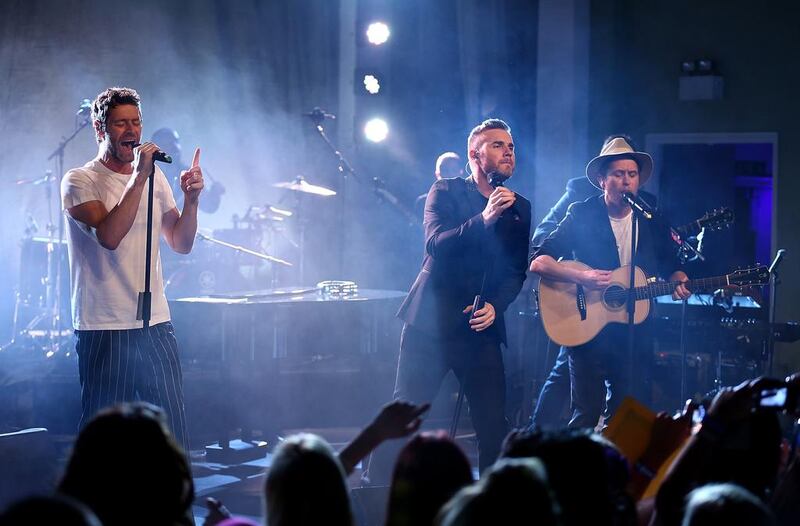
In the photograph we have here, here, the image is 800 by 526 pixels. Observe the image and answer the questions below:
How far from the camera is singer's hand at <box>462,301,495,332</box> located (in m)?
4.84

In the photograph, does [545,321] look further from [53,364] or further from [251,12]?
[251,12]

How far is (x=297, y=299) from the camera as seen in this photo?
7.34 metres

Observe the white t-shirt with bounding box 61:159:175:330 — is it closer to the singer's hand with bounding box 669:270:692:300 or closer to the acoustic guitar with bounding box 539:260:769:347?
the acoustic guitar with bounding box 539:260:769:347

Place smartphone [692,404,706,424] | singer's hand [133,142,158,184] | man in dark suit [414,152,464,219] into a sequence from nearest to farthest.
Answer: smartphone [692,404,706,424]
singer's hand [133,142,158,184]
man in dark suit [414,152,464,219]

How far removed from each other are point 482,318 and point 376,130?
16.8 feet

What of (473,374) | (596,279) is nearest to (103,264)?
(473,374)

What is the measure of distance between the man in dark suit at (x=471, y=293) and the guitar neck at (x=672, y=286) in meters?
1.15

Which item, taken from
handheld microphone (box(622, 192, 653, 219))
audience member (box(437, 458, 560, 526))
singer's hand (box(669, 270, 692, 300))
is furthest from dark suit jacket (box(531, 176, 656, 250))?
audience member (box(437, 458, 560, 526))

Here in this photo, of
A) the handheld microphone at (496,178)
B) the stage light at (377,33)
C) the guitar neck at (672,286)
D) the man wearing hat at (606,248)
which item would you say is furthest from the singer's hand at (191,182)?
the stage light at (377,33)

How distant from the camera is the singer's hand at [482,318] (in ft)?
15.9

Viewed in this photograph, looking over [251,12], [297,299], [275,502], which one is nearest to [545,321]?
[297,299]

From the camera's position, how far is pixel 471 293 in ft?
16.4

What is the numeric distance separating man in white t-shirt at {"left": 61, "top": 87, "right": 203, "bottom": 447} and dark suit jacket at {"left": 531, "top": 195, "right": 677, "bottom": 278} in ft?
8.09

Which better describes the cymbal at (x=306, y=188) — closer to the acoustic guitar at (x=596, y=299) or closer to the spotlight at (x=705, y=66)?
the acoustic guitar at (x=596, y=299)
